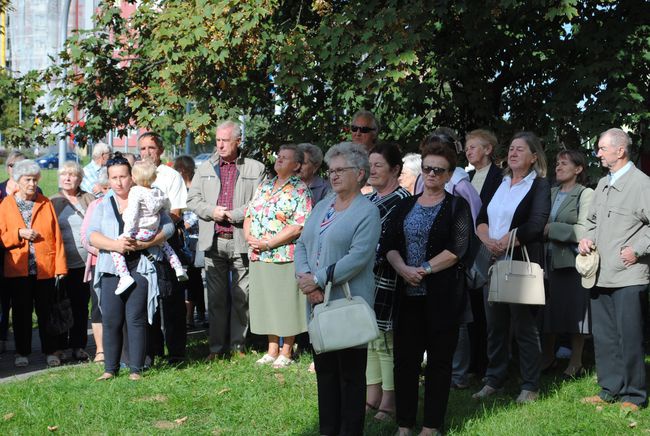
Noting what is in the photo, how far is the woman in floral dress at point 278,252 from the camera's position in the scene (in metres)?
8.68

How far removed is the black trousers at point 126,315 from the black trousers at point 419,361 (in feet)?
8.74

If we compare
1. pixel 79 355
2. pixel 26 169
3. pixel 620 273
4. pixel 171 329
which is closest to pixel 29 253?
pixel 26 169

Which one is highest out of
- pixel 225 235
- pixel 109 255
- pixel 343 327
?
pixel 225 235

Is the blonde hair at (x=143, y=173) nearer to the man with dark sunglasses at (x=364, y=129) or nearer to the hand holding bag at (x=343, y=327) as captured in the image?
the man with dark sunglasses at (x=364, y=129)

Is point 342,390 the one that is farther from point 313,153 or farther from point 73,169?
point 73,169

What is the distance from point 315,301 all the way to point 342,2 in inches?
244

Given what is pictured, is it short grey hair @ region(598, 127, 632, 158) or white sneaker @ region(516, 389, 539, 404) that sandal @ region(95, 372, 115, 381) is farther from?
short grey hair @ region(598, 127, 632, 158)

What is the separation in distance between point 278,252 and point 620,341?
318cm

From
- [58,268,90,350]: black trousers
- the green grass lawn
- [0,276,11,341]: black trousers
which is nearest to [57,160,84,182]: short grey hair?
[58,268,90,350]: black trousers

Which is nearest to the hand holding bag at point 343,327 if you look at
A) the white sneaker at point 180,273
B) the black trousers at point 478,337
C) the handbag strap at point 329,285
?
the handbag strap at point 329,285

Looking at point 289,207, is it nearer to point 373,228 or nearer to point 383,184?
point 383,184

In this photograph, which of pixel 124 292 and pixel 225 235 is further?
pixel 225 235

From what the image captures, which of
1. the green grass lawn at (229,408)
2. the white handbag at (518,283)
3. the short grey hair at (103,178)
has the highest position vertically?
the short grey hair at (103,178)

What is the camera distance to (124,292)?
8148 mm
